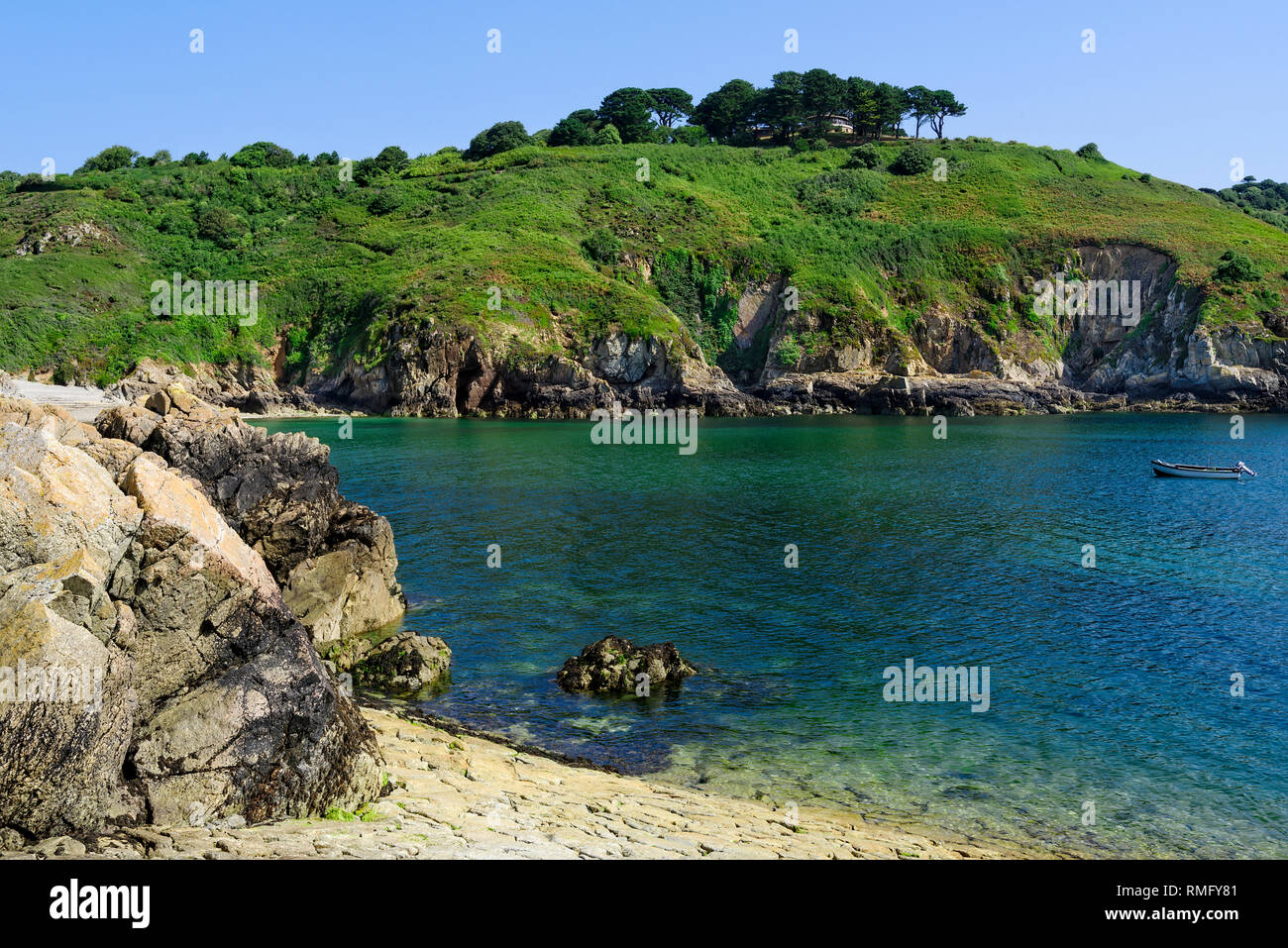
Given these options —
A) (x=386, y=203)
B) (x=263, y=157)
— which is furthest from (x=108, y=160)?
(x=386, y=203)

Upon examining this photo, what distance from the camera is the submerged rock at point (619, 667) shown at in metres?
22.6

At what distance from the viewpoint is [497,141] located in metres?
185

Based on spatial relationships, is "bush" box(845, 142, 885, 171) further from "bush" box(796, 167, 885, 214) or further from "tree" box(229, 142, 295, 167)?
"tree" box(229, 142, 295, 167)

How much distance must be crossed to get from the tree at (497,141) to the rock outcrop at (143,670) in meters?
186

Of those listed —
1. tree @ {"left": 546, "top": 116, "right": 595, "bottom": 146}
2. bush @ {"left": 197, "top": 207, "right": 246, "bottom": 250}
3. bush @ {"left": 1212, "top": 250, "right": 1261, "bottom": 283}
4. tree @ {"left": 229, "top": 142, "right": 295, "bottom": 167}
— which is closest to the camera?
bush @ {"left": 1212, "top": 250, "right": 1261, "bottom": 283}

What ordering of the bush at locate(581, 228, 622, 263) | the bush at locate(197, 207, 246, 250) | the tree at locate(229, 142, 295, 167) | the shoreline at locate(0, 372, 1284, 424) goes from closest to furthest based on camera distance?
the shoreline at locate(0, 372, 1284, 424) < the bush at locate(581, 228, 622, 263) < the bush at locate(197, 207, 246, 250) < the tree at locate(229, 142, 295, 167)

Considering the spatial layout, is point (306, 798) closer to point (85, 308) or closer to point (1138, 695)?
point (1138, 695)

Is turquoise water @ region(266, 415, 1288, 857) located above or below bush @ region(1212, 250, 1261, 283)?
below

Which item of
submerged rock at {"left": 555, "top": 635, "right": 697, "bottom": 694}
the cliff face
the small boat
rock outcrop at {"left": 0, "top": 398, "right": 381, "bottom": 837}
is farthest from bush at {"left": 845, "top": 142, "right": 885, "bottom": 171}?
rock outcrop at {"left": 0, "top": 398, "right": 381, "bottom": 837}

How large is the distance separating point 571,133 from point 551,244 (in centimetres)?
6604

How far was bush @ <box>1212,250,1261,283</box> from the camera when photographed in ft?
424

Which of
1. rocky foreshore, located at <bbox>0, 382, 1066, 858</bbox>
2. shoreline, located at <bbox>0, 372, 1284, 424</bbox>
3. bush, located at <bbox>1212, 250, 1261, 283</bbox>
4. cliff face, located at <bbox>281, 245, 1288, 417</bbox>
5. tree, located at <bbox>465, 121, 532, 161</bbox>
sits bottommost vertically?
rocky foreshore, located at <bbox>0, 382, 1066, 858</bbox>

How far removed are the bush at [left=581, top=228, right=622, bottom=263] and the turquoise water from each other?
85400 millimetres

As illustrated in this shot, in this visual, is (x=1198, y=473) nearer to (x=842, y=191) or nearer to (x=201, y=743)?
(x=201, y=743)
